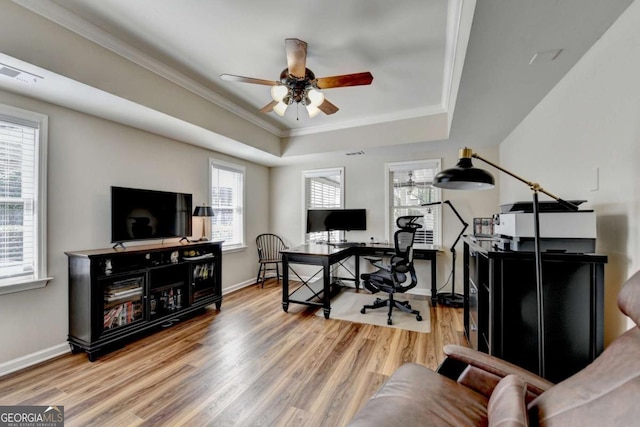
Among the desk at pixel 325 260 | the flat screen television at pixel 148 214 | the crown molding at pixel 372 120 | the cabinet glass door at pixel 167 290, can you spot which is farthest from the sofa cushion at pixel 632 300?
the flat screen television at pixel 148 214

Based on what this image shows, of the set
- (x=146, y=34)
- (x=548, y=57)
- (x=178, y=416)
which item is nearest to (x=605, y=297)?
(x=548, y=57)

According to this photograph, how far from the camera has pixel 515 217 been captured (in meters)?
1.70

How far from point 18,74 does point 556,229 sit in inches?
154

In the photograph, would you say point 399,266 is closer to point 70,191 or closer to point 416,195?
point 416,195

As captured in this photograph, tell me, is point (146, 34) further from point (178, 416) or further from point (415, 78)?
point (178, 416)

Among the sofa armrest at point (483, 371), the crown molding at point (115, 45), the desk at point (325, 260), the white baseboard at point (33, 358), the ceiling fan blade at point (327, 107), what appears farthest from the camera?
the desk at point (325, 260)

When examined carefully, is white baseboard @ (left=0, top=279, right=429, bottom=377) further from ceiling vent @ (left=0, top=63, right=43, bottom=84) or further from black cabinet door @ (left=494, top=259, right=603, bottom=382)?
black cabinet door @ (left=494, top=259, right=603, bottom=382)

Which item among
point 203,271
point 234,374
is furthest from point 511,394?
point 203,271

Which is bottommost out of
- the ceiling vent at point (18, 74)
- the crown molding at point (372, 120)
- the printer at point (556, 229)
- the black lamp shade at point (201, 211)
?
the printer at point (556, 229)

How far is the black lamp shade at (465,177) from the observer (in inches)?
54.2

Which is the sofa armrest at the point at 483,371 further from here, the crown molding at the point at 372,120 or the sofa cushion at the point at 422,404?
the crown molding at the point at 372,120

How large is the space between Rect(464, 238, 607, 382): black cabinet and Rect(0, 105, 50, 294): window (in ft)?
12.2

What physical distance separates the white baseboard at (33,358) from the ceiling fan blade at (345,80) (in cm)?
349

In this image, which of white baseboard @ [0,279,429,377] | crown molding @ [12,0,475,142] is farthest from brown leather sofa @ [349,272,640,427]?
white baseboard @ [0,279,429,377]
